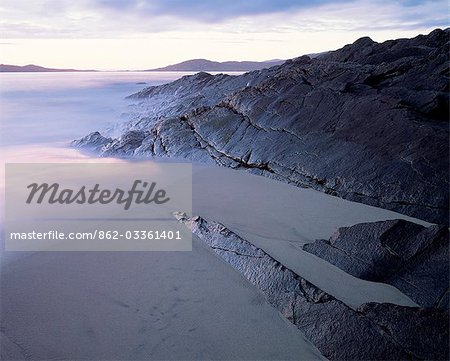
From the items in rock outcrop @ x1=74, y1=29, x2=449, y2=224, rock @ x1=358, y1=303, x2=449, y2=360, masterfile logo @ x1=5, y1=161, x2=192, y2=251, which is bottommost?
masterfile logo @ x1=5, y1=161, x2=192, y2=251

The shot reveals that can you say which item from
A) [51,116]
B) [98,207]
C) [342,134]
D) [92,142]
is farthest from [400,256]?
[51,116]

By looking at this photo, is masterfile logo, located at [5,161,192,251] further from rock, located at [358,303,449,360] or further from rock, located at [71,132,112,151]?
rock, located at [71,132,112,151]

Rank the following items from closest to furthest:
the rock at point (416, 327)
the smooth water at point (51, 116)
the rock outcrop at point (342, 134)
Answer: the rock at point (416, 327)
the rock outcrop at point (342, 134)
the smooth water at point (51, 116)

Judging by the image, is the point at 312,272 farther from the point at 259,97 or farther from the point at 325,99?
the point at 259,97

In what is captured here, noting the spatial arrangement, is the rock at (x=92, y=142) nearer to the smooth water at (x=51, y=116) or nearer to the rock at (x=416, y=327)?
the smooth water at (x=51, y=116)

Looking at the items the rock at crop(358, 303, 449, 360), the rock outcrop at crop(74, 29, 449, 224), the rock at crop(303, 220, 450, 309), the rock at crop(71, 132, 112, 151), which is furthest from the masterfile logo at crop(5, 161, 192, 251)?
the rock at crop(71, 132, 112, 151)

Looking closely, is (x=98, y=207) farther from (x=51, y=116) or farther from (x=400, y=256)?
(x=51, y=116)

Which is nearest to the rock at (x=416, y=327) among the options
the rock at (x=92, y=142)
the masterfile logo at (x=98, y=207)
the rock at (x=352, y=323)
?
the rock at (x=352, y=323)
